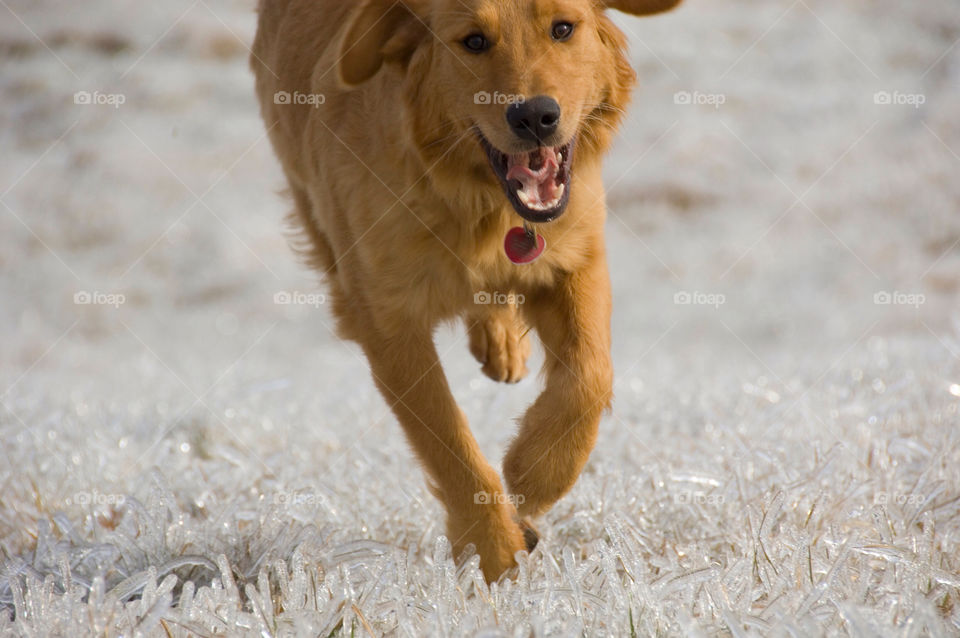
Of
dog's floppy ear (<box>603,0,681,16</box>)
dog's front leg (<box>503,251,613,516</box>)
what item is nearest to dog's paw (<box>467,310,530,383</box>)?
dog's front leg (<box>503,251,613,516</box>)

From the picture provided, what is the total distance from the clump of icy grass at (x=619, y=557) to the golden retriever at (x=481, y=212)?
0.29 metres

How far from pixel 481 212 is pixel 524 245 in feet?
0.54

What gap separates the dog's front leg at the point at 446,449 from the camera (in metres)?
2.97

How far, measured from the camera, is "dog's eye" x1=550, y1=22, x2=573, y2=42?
9.59ft

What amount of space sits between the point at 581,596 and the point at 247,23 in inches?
476

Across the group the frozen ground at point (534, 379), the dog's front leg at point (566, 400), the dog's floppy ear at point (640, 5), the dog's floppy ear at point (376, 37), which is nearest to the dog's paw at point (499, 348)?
the frozen ground at point (534, 379)

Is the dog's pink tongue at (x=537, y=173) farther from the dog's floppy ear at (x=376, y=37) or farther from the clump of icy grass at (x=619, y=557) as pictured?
the clump of icy grass at (x=619, y=557)

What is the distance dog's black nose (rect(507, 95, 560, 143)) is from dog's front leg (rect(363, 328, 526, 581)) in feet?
2.43

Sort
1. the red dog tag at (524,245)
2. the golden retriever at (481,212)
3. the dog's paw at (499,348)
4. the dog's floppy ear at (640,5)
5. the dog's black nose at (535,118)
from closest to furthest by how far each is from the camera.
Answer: the dog's black nose at (535,118) → the golden retriever at (481,212) → the red dog tag at (524,245) → the dog's floppy ear at (640,5) → the dog's paw at (499,348)

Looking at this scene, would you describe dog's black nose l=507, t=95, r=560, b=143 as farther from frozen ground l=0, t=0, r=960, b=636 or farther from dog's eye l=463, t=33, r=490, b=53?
frozen ground l=0, t=0, r=960, b=636

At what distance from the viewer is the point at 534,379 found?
412cm

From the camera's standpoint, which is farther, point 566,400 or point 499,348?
point 499,348

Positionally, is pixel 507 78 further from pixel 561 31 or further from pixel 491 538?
pixel 491 538

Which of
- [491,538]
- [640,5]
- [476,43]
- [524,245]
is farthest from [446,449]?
[640,5]
